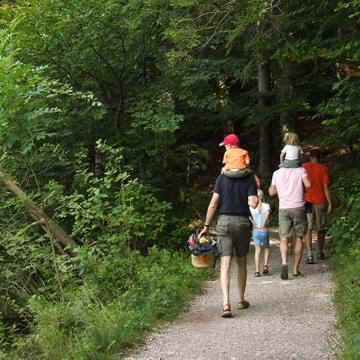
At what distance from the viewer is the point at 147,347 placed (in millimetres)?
6113

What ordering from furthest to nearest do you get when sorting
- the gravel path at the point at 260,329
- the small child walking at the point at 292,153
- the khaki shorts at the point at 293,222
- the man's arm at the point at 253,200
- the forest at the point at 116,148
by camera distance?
the small child walking at the point at 292,153
the khaki shorts at the point at 293,222
the forest at the point at 116,148
the man's arm at the point at 253,200
the gravel path at the point at 260,329

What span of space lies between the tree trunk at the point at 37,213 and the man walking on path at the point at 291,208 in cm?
337

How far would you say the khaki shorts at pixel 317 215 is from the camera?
11.2m

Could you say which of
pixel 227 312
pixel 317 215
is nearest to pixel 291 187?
pixel 317 215

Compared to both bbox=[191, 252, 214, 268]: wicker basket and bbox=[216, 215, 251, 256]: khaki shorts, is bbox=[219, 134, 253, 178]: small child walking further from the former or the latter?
Answer: bbox=[191, 252, 214, 268]: wicker basket

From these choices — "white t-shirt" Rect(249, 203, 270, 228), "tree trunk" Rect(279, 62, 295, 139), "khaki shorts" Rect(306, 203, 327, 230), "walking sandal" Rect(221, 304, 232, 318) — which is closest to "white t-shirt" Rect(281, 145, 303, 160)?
"white t-shirt" Rect(249, 203, 270, 228)

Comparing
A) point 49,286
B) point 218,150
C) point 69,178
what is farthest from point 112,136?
point 218,150

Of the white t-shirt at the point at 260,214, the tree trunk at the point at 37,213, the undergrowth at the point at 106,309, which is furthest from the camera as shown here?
the white t-shirt at the point at 260,214

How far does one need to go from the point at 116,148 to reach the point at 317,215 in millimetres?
4249

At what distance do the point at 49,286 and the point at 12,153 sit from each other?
2.22m

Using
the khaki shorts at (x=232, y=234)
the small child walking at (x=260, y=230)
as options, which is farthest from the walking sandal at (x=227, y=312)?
the small child walking at (x=260, y=230)

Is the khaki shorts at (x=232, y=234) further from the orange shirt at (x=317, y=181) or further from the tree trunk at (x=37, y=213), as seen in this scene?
the orange shirt at (x=317, y=181)

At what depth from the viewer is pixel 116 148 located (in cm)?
Answer: 1222

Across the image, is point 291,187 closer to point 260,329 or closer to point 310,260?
point 310,260
